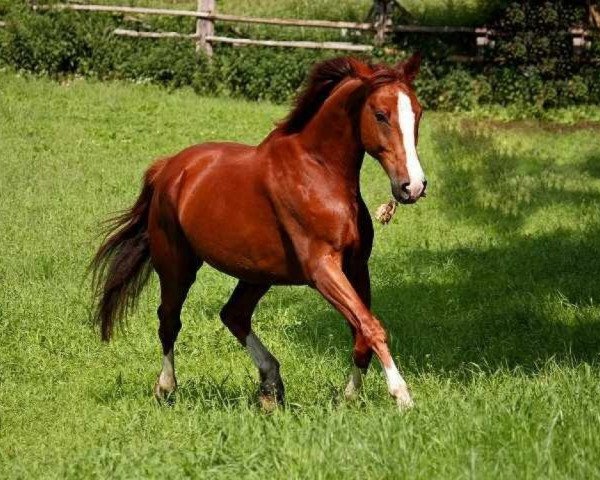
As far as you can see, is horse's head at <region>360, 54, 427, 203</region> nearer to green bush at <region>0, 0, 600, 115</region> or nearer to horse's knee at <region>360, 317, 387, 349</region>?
horse's knee at <region>360, 317, 387, 349</region>

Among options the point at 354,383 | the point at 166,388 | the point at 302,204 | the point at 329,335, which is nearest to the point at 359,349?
the point at 354,383

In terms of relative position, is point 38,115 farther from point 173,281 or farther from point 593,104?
point 173,281

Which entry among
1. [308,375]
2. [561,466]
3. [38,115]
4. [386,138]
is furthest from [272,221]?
[38,115]

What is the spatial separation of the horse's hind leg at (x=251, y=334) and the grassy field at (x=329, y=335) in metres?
0.16

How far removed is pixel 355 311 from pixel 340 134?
3.58 ft

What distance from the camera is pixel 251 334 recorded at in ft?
28.9

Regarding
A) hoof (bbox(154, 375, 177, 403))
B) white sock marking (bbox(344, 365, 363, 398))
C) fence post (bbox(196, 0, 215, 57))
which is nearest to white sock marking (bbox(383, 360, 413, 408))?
white sock marking (bbox(344, 365, 363, 398))

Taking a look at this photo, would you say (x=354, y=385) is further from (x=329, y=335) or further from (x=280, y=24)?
(x=280, y=24)

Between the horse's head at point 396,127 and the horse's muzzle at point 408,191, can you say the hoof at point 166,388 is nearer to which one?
the horse's head at point 396,127

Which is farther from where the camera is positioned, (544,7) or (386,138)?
(544,7)

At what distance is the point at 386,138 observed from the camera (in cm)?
707

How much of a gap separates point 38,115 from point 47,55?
3.50 m

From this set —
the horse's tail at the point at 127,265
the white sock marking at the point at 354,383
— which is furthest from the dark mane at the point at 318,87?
the horse's tail at the point at 127,265

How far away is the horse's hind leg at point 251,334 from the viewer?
8.32m
